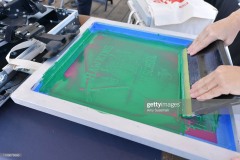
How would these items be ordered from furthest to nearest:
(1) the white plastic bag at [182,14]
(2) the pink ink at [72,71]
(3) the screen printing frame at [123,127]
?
(1) the white plastic bag at [182,14]
(2) the pink ink at [72,71]
(3) the screen printing frame at [123,127]

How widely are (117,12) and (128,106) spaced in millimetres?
1993

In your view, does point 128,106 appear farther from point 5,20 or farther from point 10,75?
point 5,20

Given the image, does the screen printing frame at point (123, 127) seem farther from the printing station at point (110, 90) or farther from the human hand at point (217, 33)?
the human hand at point (217, 33)

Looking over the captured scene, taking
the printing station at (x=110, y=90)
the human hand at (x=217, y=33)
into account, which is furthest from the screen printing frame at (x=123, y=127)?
the human hand at (x=217, y=33)

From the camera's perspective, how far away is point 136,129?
1.41 ft

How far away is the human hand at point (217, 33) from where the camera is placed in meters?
0.60

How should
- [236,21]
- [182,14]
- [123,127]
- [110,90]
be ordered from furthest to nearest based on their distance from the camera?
[182,14]
[236,21]
[110,90]
[123,127]

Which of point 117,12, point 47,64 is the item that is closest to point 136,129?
point 47,64

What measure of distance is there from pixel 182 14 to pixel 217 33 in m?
0.25

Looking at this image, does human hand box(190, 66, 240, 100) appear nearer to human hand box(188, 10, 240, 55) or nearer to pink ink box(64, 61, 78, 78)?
human hand box(188, 10, 240, 55)

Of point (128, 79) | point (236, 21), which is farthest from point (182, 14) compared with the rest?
point (128, 79)

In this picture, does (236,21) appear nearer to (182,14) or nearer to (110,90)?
(182,14)

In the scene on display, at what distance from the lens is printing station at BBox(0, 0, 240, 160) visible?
1.46ft

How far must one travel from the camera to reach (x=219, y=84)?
1.49 ft
